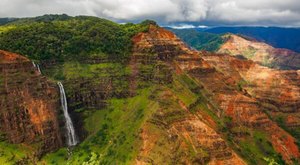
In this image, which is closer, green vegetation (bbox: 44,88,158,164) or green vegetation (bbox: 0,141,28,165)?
green vegetation (bbox: 0,141,28,165)

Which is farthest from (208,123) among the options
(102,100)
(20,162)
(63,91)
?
(20,162)

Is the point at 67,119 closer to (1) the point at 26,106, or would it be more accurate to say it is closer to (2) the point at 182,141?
(1) the point at 26,106

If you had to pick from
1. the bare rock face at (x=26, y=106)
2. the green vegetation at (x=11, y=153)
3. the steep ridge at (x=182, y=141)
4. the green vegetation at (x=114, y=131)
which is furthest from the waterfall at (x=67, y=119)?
the steep ridge at (x=182, y=141)

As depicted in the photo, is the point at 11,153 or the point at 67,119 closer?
the point at 11,153

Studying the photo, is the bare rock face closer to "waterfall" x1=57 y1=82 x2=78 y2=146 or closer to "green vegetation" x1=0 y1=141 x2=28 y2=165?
"green vegetation" x1=0 y1=141 x2=28 y2=165

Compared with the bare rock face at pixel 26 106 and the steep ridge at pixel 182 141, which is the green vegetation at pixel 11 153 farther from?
the steep ridge at pixel 182 141

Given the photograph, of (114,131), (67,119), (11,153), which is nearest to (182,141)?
(114,131)

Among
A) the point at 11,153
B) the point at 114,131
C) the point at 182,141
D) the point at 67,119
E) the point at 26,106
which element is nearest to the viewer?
the point at 11,153

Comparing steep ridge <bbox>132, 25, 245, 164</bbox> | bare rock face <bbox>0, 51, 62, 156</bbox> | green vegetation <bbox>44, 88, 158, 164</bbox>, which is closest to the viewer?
steep ridge <bbox>132, 25, 245, 164</bbox>

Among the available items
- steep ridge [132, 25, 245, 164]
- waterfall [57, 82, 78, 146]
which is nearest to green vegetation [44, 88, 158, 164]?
steep ridge [132, 25, 245, 164]
